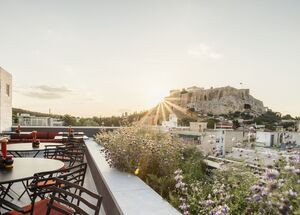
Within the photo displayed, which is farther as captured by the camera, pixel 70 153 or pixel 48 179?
pixel 70 153

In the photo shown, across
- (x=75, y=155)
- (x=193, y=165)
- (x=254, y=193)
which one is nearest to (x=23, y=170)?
(x=75, y=155)

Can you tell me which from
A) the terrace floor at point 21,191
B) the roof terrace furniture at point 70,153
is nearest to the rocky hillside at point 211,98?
the terrace floor at point 21,191

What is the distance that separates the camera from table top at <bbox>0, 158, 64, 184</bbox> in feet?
8.98

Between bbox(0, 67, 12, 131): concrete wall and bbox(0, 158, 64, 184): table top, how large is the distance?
356 inches

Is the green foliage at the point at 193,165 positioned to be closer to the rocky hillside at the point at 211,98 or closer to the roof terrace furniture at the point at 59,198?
the roof terrace furniture at the point at 59,198

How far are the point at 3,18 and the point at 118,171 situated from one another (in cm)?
684

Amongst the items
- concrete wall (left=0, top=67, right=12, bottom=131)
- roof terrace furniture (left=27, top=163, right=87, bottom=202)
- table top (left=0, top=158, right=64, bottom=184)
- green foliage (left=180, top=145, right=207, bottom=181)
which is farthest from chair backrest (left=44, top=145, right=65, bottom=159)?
concrete wall (left=0, top=67, right=12, bottom=131)

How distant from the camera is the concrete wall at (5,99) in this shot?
38.5 ft

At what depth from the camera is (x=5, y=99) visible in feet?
40.9

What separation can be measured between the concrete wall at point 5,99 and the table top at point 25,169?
9.04 meters

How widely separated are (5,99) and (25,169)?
A: 10889 mm

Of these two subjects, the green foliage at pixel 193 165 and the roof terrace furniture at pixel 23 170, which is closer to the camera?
the roof terrace furniture at pixel 23 170

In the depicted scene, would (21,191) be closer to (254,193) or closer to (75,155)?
(75,155)

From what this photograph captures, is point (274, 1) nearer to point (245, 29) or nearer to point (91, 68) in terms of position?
point (245, 29)
